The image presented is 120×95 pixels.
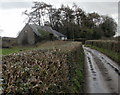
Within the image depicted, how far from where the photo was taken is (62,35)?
60.0 meters

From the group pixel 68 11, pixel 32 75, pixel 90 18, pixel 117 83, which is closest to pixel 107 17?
pixel 90 18

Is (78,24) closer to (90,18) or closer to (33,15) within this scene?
(90,18)

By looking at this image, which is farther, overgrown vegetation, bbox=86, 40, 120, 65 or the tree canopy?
the tree canopy

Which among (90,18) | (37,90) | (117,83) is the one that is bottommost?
(117,83)

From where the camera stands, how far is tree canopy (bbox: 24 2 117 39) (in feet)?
197

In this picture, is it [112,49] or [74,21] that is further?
[74,21]

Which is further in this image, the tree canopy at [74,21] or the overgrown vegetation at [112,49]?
the tree canopy at [74,21]

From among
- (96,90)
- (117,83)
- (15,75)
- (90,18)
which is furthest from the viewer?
(90,18)

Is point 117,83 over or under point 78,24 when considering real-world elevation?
under

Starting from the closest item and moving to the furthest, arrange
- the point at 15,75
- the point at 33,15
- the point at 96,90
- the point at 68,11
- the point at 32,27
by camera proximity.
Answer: the point at 15,75
the point at 96,90
the point at 32,27
the point at 33,15
the point at 68,11

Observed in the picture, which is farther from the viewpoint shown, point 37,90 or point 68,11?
point 68,11

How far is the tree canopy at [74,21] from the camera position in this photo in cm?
5997

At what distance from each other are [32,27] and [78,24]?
23691mm

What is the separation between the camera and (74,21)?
6562 centimetres
